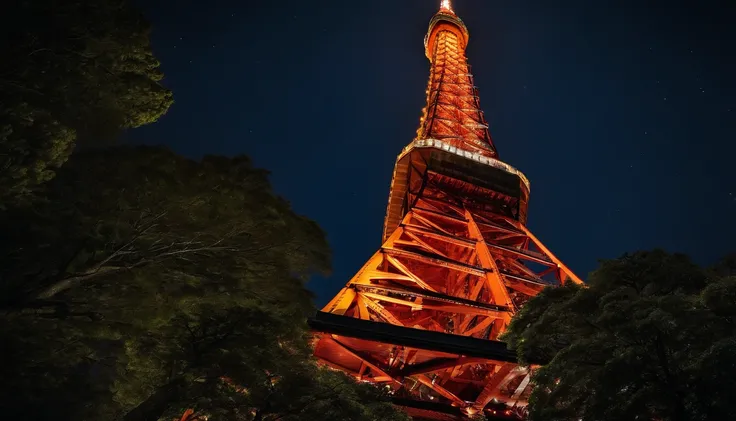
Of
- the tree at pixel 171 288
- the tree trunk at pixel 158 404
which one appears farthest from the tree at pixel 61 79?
the tree trunk at pixel 158 404

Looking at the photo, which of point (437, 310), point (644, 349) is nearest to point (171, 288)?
point (644, 349)

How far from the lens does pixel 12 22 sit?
4.26 m

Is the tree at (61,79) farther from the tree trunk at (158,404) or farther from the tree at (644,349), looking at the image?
the tree at (644,349)

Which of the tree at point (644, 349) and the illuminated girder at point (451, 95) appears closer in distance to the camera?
the tree at point (644, 349)

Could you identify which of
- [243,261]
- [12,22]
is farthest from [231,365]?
[12,22]

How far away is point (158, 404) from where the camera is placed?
5.00 m

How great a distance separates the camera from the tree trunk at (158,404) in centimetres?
496

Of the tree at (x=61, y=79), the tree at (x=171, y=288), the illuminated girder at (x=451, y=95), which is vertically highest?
the illuminated girder at (x=451, y=95)

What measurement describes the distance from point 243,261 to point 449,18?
4479 centimetres

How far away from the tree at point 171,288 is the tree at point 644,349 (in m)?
2.32

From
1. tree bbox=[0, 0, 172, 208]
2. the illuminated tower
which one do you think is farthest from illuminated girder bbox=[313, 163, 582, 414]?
tree bbox=[0, 0, 172, 208]

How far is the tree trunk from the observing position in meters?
4.96

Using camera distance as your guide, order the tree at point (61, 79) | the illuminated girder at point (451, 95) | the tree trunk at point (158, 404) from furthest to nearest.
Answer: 1. the illuminated girder at point (451, 95)
2. the tree trunk at point (158, 404)
3. the tree at point (61, 79)

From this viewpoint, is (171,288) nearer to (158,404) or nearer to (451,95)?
(158,404)
